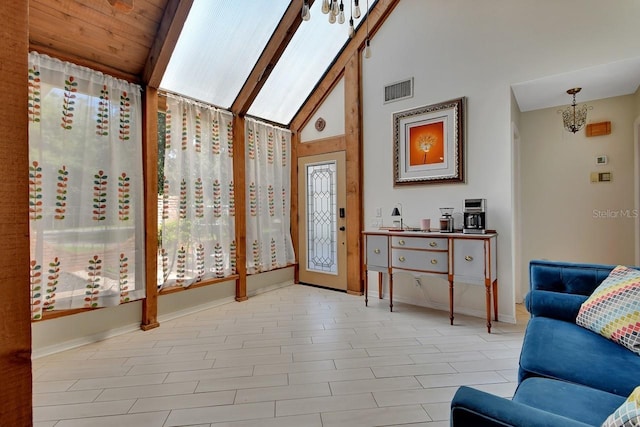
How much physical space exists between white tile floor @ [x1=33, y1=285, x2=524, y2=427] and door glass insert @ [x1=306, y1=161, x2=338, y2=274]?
4.24ft

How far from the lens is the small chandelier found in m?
3.23

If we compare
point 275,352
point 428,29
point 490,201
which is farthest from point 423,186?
point 275,352

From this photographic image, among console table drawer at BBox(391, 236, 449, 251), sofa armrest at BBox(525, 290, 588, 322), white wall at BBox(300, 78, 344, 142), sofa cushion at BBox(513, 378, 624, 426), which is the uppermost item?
white wall at BBox(300, 78, 344, 142)

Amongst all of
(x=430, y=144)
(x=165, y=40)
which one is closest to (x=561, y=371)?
(x=430, y=144)

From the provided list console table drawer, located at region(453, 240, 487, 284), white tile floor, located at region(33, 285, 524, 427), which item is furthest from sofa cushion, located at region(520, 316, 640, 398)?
console table drawer, located at region(453, 240, 487, 284)

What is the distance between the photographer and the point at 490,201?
314 centimetres

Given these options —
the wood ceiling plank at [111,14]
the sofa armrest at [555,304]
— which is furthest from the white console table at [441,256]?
the wood ceiling plank at [111,14]

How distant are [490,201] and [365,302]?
1.81 metres

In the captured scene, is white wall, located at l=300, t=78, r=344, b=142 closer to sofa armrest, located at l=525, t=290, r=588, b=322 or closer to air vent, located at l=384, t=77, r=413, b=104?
air vent, located at l=384, t=77, r=413, b=104

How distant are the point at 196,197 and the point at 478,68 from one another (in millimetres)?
3386

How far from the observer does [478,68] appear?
3.19 metres

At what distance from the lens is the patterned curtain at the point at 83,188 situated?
235 centimetres

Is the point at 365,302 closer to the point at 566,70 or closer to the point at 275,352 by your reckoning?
the point at 275,352

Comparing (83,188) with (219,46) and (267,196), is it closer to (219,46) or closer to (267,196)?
(219,46)
